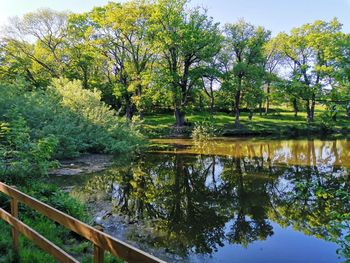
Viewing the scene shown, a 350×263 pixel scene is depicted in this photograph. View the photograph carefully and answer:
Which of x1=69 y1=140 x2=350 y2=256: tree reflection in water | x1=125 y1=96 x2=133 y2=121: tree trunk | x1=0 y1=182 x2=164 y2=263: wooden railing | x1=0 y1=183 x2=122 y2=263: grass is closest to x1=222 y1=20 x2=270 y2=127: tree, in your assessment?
x1=125 y1=96 x2=133 y2=121: tree trunk

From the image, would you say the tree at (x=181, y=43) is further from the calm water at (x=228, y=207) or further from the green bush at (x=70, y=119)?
the calm water at (x=228, y=207)

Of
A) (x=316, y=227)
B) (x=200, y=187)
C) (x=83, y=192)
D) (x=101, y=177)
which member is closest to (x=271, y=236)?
(x=316, y=227)

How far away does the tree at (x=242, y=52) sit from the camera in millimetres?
38156

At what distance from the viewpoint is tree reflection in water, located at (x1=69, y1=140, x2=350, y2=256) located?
7754 mm

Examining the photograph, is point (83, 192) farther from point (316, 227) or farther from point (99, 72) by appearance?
point (99, 72)

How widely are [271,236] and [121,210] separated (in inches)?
171

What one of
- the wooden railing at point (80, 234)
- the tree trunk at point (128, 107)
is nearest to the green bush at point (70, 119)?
the wooden railing at point (80, 234)

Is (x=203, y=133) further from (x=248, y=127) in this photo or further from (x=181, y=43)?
(x=181, y=43)

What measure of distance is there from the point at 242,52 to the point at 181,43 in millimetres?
10099

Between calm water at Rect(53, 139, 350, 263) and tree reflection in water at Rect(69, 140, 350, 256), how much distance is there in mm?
25

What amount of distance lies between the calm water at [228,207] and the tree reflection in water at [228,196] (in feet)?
0.08

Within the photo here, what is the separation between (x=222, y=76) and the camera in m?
37.3

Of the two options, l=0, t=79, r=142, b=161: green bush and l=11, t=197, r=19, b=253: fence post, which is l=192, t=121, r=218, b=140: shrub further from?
l=11, t=197, r=19, b=253: fence post

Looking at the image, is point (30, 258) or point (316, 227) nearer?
Answer: point (30, 258)
